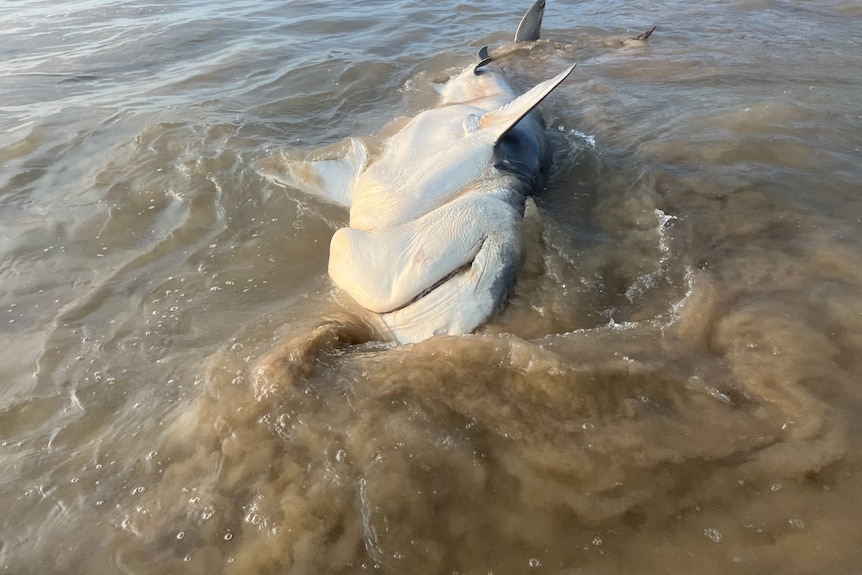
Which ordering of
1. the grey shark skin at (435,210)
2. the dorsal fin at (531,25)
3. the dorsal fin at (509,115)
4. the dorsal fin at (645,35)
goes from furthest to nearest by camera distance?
1. the dorsal fin at (531,25)
2. the dorsal fin at (645,35)
3. the dorsal fin at (509,115)
4. the grey shark skin at (435,210)

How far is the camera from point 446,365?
10.4ft

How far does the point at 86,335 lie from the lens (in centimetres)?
357

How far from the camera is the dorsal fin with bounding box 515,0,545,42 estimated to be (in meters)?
9.66

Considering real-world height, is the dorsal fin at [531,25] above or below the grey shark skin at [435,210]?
above

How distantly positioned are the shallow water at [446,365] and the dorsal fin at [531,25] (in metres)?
3.89

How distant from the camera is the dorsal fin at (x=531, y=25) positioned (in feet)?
31.7

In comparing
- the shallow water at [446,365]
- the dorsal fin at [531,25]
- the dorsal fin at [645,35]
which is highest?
the dorsal fin at [531,25]

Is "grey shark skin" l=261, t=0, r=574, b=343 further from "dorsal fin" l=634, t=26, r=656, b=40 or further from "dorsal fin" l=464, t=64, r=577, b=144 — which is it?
"dorsal fin" l=634, t=26, r=656, b=40

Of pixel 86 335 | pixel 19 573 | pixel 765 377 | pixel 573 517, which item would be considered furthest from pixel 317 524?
pixel 765 377

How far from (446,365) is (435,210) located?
4.94 ft

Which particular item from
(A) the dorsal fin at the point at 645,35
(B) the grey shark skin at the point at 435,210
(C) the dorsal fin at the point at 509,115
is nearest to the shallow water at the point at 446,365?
(B) the grey shark skin at the point at 435,210

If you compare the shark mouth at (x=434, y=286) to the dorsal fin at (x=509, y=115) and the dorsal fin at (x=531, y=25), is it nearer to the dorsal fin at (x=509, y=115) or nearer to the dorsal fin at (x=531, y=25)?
the dorsal fin at (x=509, y=115)

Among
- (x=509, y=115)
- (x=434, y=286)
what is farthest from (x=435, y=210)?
(x=509, y=115)

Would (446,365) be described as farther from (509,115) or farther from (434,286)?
(509,115)
